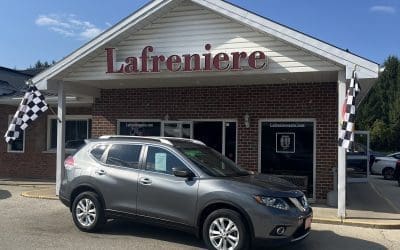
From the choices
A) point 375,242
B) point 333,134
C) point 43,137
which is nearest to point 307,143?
point 333,134

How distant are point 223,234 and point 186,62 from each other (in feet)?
18.6

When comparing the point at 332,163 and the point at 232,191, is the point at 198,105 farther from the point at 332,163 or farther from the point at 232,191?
the point at 232,191

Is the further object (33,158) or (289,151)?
(33,158)

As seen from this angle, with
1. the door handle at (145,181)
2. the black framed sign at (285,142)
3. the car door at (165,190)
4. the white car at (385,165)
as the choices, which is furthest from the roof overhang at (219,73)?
the white car at (385,165)

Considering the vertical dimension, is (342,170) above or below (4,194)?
above

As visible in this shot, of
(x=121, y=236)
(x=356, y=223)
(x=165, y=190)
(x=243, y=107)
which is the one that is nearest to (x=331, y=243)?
(x=356, y=223)

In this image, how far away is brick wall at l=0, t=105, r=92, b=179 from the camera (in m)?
18.8

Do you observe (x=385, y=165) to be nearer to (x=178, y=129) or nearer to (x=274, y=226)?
(x=178, y=129)

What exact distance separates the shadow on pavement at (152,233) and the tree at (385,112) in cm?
4119

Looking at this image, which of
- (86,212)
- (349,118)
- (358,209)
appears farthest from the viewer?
(358,209)

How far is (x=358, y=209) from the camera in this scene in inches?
482

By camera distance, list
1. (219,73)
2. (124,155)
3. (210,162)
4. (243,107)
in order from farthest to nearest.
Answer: (243,107)
(219,73)
(124,155)
(210,162)

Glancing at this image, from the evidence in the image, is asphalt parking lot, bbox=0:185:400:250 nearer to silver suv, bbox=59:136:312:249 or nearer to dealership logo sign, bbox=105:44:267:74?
silver suv, bbox=59:136:312:249

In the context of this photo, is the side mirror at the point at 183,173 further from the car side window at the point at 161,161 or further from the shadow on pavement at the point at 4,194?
the shadow on pavement at the point at 4,194
